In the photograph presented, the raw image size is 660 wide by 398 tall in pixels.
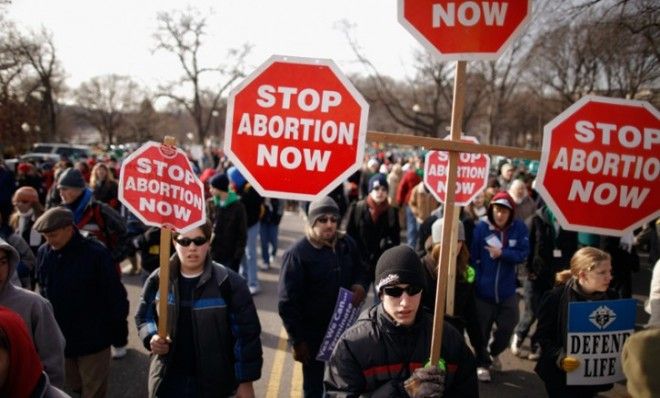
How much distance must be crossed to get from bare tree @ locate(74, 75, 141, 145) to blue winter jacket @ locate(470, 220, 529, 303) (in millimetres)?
65262

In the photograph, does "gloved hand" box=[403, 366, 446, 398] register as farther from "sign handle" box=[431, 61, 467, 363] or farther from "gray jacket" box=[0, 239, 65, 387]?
"gray jacket" box=[0, 239, 65, 387]

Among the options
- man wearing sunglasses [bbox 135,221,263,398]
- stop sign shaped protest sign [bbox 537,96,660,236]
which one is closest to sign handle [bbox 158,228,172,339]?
man wearing sunglasses [bbox 135,221,263,398]

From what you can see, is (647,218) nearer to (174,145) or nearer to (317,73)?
(317,73)

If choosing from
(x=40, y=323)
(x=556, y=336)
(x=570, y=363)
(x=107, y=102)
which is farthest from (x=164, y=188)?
(x=107, y=102)

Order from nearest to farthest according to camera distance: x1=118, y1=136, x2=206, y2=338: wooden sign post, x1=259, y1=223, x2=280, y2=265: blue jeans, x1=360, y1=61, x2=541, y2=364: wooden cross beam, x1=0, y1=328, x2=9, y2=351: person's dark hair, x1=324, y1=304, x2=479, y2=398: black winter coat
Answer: x1=0, y1=328, x2=9, y2=351: person's dark hair, x1=360, y1=61, x2=541, y2=364: wooden cross beam, x1=324, y1=304, x2=479, y2=398: black winter coat, x1=118, y1=136, x2=206, y2=338: wooden sign post, x1=259, y1=223, x2=280, y2=265: blue jeans

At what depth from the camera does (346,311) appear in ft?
11.6

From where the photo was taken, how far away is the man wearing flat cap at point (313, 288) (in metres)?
3.61

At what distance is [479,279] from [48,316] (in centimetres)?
366

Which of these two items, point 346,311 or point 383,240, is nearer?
point 346,311

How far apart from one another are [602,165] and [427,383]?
1.09 m

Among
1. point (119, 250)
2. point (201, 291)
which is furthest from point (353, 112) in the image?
point (119, 250)

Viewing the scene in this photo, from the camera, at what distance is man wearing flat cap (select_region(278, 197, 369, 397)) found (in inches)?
142

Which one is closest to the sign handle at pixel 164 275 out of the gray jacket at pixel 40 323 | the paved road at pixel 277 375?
the gray jacket at pixel 40 323

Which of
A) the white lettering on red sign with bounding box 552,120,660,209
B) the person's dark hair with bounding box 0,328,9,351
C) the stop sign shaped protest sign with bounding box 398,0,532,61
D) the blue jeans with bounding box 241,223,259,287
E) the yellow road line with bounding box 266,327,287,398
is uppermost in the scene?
the stop sign shaped protest sign with bounding box 398,0,532,61
